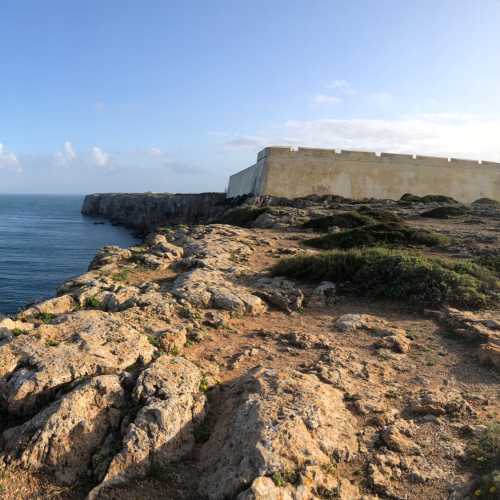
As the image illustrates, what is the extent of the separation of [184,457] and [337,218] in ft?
50.7

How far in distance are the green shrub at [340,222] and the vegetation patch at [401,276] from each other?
307 inches

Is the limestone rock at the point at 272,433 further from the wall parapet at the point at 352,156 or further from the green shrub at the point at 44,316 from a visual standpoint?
the wall parapet at the point at 352,156

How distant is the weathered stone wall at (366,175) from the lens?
3136 centimetres

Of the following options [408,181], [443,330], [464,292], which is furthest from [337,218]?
[408,181]

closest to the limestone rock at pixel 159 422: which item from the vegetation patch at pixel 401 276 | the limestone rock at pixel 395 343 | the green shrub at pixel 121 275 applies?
the limestone rock at pixel 395 343

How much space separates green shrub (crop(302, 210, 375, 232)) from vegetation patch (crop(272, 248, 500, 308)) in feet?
25.6

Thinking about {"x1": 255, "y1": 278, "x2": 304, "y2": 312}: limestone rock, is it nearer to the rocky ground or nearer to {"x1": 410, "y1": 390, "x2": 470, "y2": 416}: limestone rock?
the rocky ground

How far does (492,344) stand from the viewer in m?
6.02

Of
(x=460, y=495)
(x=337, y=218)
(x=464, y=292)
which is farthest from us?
(x=337, y=218)

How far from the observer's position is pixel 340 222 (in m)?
18.0

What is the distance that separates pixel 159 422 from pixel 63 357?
148 cm

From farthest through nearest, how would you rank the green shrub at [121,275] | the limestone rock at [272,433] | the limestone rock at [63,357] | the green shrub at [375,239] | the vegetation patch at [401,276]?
the green shrub at [375,239], the green shrub at [121,275], the vegetation patch at [401,276], the limestone rock at [63,357], the limestone rock at [272,433]

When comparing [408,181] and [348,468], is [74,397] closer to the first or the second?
[348,468]

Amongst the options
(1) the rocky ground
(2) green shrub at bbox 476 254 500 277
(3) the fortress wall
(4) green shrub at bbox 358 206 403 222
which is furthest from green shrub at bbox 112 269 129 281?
(3) the fortress wall
